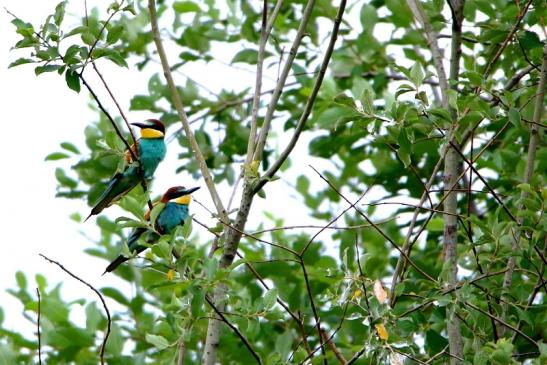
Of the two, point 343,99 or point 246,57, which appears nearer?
point 343,99

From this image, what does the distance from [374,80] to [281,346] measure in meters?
1.80

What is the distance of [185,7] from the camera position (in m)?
6.75

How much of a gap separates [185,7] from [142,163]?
1430 mm

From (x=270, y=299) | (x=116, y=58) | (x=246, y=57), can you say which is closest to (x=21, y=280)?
(x=246, y=57)

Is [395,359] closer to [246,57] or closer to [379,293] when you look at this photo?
[379,293]

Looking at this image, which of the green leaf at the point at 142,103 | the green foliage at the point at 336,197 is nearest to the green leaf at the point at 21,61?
the green foliage at the point at 336,197

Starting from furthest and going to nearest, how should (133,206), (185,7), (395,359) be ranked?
(185,7) → (133,206) → (395,359)

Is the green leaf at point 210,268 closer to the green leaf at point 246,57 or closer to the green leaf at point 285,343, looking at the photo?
the green leaf at point 285,343

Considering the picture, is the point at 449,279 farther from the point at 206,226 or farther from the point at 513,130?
the point at 513,130

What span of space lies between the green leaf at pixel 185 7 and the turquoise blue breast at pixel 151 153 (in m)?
1.03

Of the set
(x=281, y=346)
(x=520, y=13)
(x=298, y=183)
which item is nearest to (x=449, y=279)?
(x=520, y=13)

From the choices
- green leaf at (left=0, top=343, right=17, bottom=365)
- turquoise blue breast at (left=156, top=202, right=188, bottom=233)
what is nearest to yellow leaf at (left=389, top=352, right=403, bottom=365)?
green leaf at (left=0, top=343, right=17, bottom=365)

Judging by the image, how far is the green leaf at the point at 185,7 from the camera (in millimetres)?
6715

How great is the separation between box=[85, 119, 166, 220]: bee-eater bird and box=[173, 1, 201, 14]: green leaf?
92cm
